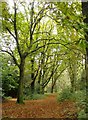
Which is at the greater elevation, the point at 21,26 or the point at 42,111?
the point at 21,26

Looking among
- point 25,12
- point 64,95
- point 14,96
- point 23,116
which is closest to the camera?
point 23,116

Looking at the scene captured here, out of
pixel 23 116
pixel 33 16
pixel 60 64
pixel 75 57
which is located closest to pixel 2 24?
pixel 33 16

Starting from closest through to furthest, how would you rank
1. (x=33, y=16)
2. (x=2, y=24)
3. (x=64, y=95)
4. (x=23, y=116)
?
(x=23, y=116)
(x=2, y=24)
(x=64, y=95)
(x=33, y=16)

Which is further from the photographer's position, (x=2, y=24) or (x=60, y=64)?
(x=60, y=64)

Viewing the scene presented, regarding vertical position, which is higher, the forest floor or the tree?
the tree

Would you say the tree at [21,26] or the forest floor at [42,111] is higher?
the tree at [21,26]

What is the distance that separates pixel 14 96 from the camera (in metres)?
19.2

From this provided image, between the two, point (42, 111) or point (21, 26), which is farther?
point (21, 26)

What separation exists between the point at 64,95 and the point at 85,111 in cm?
694

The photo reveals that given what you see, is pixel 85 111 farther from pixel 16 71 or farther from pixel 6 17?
pixel 16 71

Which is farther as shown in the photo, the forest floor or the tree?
the tree

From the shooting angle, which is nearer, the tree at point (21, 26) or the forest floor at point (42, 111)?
the forest floor at point (42, 111)

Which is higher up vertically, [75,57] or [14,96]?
[75,57]

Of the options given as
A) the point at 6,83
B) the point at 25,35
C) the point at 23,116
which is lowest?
the point at 23,116
